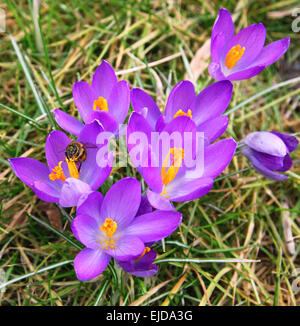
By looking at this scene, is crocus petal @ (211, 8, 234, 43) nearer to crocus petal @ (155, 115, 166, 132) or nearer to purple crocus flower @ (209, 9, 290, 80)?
purple crocus flower @ (209, 9, 290, 80)

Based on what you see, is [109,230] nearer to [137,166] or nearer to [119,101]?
[137,166]

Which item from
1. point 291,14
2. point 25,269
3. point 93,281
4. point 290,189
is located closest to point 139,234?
point 93,281

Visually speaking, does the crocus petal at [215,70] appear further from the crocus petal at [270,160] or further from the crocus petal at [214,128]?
the crocus petal at [270,160]

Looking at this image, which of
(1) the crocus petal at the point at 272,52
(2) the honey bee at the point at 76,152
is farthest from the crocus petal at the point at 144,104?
(1) the crocus petal at the point at 272,52

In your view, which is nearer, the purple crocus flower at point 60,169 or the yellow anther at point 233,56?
the purple crocus flower at point 60,169

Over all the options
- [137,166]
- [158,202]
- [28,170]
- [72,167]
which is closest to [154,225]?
[158,202]

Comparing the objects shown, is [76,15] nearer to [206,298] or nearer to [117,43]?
[117,43]
